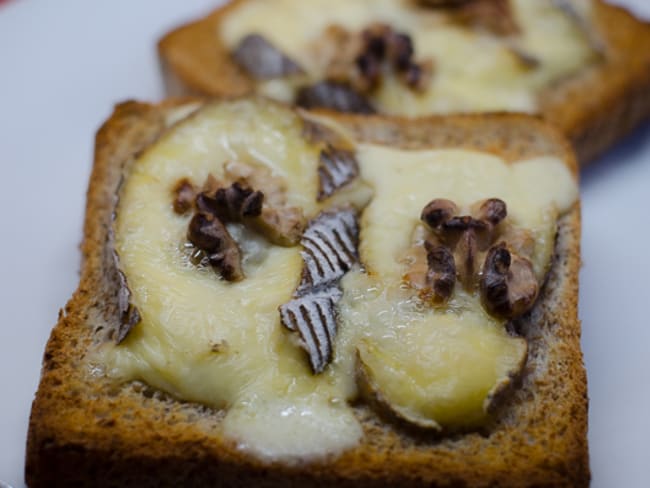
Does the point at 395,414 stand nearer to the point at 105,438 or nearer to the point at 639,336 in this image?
the point at 105,438

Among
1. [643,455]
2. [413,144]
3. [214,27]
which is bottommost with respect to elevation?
[643,455]

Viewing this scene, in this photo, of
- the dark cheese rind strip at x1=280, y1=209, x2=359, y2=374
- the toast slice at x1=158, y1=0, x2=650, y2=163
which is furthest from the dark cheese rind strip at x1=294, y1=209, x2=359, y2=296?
the toast slice at x1=158, y1=0, x2=650, y2=163

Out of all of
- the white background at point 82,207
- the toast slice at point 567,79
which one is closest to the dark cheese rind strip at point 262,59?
the toast slice at point 567,79

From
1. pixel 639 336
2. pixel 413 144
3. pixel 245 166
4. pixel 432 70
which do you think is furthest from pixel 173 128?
pixel 639 336

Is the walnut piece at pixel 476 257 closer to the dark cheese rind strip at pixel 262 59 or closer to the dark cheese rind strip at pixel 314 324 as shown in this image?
the dark cheese rind strip at pixel 314 324

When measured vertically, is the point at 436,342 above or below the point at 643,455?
above

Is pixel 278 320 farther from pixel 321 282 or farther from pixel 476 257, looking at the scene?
pixel 476 257
